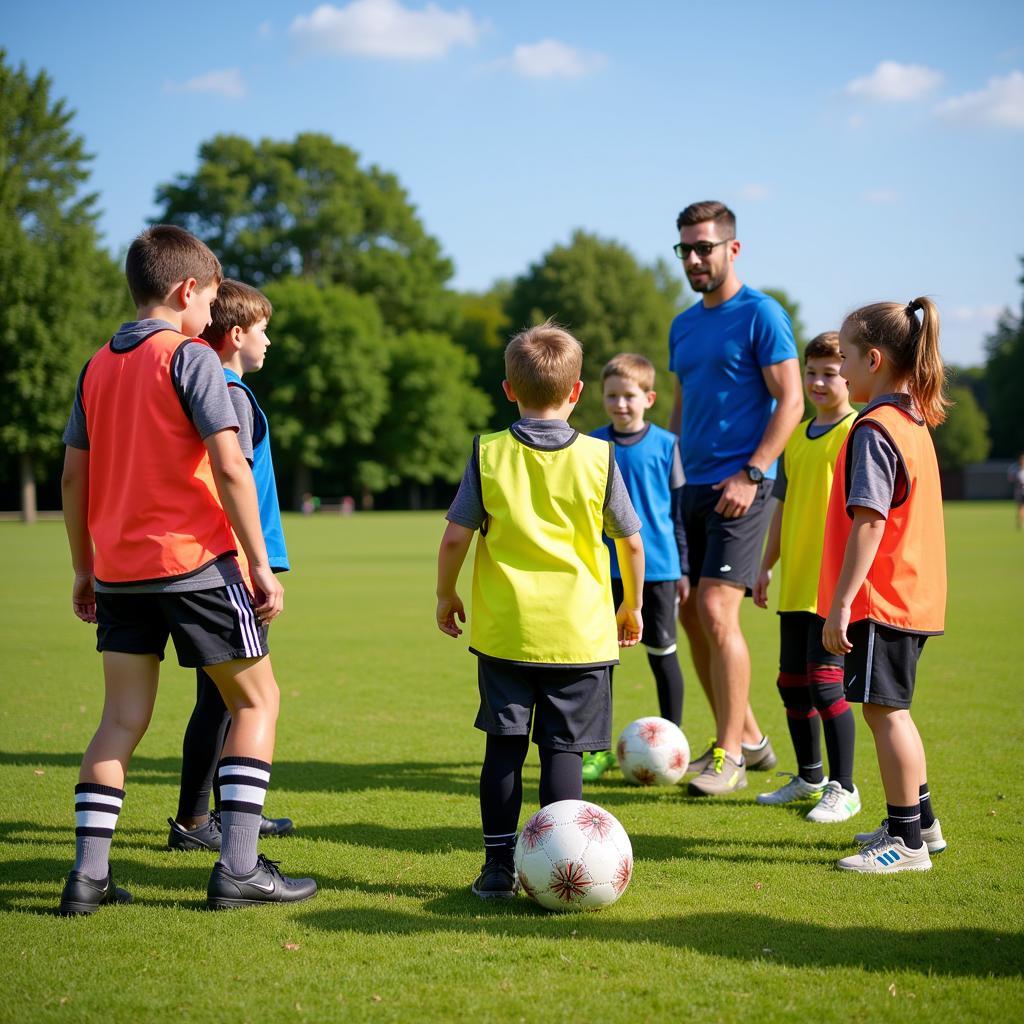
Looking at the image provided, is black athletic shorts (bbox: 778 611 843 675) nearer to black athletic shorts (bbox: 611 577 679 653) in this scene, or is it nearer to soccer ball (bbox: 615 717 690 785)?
soccer ball (bbox: 615 717 690 785)

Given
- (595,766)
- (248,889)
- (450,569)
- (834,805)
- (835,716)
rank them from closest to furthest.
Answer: (248,889) → (450,569) → (834,805) → (835,716) → (595,766)

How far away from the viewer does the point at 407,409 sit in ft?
209

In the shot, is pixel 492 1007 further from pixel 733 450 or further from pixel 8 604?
pixel 8 604

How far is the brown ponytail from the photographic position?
15.1 ft

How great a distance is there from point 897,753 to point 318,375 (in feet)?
186

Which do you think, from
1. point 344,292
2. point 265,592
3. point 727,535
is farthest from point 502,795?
point 344,292

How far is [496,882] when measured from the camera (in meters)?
4.24

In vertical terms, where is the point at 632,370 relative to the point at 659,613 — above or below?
above

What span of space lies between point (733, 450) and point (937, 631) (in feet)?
6.65

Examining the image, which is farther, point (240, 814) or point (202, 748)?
point (202, 748)

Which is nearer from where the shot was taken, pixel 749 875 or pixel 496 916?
pixel 496 916

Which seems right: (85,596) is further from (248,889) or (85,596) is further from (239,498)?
(248,889)

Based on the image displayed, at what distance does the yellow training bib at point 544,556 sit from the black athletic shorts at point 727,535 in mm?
1992

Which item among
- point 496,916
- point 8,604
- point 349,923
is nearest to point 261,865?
point 349,923
